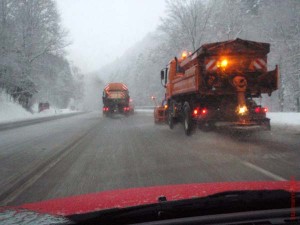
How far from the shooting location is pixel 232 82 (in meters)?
12.4

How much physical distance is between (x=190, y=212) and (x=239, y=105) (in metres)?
10.2

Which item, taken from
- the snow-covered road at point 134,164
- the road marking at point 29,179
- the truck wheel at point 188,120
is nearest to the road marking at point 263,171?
the snow-covered road at point 134,164

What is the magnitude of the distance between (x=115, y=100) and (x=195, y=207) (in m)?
33.9

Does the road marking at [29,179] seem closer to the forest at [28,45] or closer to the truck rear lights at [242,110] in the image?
the truck rear lights at [242,110]

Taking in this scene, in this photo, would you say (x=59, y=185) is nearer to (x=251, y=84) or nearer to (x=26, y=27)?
(x=251, y=84)

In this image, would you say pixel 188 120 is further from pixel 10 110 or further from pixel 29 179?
pixel 10 110

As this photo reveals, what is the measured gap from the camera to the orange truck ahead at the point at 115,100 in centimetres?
3625

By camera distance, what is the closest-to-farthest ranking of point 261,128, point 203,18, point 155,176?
point 155,176 < point 261,128 < point 203,18

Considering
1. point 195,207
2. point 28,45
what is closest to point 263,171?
point 195,207

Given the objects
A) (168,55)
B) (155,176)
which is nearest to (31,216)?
(155,176)

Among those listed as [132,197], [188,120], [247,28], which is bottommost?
[132,197]

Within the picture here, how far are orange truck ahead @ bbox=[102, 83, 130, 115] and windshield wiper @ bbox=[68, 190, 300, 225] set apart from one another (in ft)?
110

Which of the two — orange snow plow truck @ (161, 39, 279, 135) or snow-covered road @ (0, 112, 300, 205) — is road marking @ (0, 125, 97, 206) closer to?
snow-covered road @ (0, 112, 300, 205)

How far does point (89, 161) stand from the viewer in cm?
885
